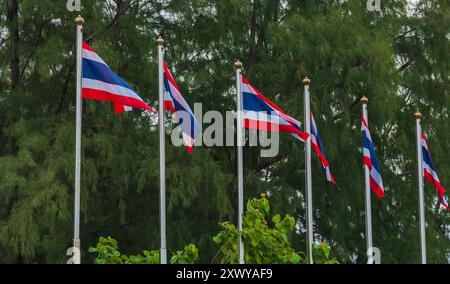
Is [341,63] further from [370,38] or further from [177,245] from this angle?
[177,245]

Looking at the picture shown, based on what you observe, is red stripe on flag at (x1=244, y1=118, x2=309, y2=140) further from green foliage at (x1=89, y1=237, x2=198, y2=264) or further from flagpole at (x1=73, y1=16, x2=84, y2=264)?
green foliage at (x1=89, y1=237, x2=198, y2=264)

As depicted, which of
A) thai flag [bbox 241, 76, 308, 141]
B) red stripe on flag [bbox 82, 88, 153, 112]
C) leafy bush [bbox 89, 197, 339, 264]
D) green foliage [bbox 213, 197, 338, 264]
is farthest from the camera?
thai flag [bbox 241, 76, 308, 141]

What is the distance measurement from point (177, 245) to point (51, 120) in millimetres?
3565

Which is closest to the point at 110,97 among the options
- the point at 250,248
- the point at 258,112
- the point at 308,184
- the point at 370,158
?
the point at 258,112

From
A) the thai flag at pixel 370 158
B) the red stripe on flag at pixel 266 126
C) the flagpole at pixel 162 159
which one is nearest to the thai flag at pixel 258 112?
the red stripe on flag at pixel 266 126

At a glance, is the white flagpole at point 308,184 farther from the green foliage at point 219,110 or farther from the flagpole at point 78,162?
the green foliage at point 219,110

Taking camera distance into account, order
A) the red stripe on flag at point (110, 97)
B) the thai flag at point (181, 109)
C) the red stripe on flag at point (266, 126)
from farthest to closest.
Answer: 1. the red stripe on flag at point (266, 126)
2. the thai flag at point (181, 109)
3. the red stripe on flag at point (110, 97)

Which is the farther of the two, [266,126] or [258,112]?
[266,126]

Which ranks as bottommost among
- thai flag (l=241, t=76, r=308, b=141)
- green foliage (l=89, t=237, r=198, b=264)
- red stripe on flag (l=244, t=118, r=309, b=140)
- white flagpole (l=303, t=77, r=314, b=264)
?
green foliage (l=89, t=237, r=198, b=264)

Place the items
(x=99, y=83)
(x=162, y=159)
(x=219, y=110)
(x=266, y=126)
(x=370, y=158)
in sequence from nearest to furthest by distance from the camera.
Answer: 1. (x=99, y=83)
2. (x=162, y=159)
3. (x=266, y=126)
4. (x=370, y=158)
5. (x=219, y=110)

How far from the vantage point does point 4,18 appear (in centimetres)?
2358

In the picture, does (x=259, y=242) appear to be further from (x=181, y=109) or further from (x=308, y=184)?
(x=308, y=184)

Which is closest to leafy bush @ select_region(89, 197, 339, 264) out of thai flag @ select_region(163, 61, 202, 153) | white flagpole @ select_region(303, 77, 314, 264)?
white flagpole @ select_region(303, 77, 314, 264)
